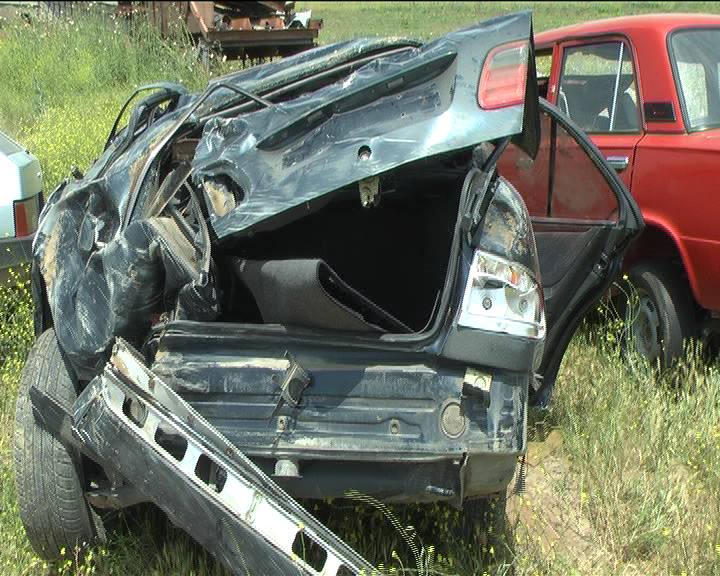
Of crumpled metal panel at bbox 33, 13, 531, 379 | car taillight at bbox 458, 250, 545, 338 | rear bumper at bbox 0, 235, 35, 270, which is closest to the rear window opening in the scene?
crumpled metal panel at bbox 33, 13, 531, 379

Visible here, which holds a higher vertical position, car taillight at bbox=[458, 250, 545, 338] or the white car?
car taillight at bbox=[458, 250, 545, 338]

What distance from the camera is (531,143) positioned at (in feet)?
11.2

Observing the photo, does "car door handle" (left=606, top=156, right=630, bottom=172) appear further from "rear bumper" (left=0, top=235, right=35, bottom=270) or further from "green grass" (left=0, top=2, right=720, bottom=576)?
"rear bumper" (left=0, top=235, right=35, bottom=270)

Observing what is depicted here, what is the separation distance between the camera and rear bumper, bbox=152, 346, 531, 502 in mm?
2398

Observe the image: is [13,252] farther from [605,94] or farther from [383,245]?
[605,94]

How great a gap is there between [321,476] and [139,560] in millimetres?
915

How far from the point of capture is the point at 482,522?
320 centimetres

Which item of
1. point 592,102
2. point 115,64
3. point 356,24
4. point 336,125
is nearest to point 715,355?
point 592,102

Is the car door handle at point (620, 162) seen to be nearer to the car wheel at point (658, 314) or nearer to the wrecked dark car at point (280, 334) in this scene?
the car wheel at point (658, 314)

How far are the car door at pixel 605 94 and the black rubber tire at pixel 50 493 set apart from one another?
10.00ft

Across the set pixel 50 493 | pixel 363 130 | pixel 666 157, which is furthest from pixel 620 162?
pixel 50 493

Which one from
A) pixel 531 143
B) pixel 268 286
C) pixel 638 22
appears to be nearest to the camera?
pixel 268 286

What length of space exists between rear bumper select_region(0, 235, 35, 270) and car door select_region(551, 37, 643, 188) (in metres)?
3.09

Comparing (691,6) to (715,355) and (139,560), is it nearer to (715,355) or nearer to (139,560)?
(715,355)
